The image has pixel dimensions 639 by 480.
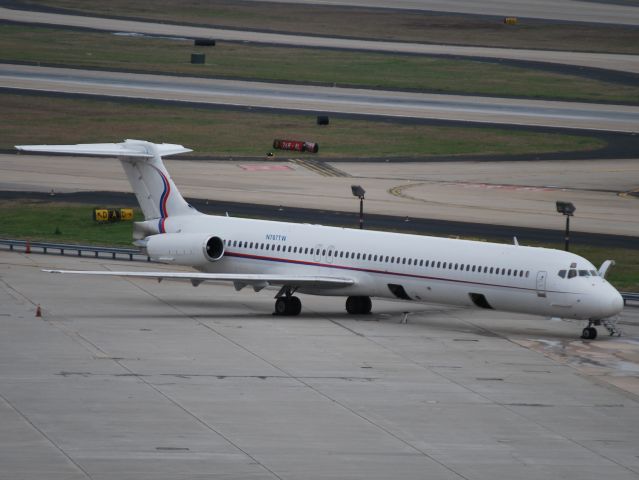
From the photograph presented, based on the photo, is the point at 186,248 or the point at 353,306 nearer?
the point at 353,306

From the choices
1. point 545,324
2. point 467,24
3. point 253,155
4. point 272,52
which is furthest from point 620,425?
point 467,24

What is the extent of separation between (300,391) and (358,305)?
1249cm

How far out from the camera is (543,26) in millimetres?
160875

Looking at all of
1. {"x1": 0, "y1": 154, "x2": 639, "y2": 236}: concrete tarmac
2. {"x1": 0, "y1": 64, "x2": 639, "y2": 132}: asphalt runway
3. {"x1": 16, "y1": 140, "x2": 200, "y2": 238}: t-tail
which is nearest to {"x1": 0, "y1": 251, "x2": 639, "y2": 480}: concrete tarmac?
{"x1": 16, "y1": 140, "x2": 200, "y2": 238}: t-tail

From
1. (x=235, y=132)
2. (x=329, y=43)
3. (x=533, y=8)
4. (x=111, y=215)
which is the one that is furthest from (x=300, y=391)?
(x=533, y=8)

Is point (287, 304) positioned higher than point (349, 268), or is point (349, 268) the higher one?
point (349, 268)

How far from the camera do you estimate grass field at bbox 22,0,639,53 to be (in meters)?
149

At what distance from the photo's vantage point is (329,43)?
141250 millimetres

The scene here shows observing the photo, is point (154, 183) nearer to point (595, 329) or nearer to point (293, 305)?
point (293, 305)

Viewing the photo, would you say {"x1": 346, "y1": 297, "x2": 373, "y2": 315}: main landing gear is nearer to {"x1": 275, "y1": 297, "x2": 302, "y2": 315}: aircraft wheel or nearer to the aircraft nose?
{"x1": 275, "y1": 297, "x2": 302, "y2": 315}: aircraft wheel

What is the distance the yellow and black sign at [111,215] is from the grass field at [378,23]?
8138 centimetres

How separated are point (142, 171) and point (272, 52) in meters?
83.5

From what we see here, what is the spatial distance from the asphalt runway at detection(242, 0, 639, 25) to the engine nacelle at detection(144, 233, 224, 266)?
122561 mm

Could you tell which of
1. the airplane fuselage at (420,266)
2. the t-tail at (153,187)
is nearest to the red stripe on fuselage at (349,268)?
the airplane fuselage at (420,266)
